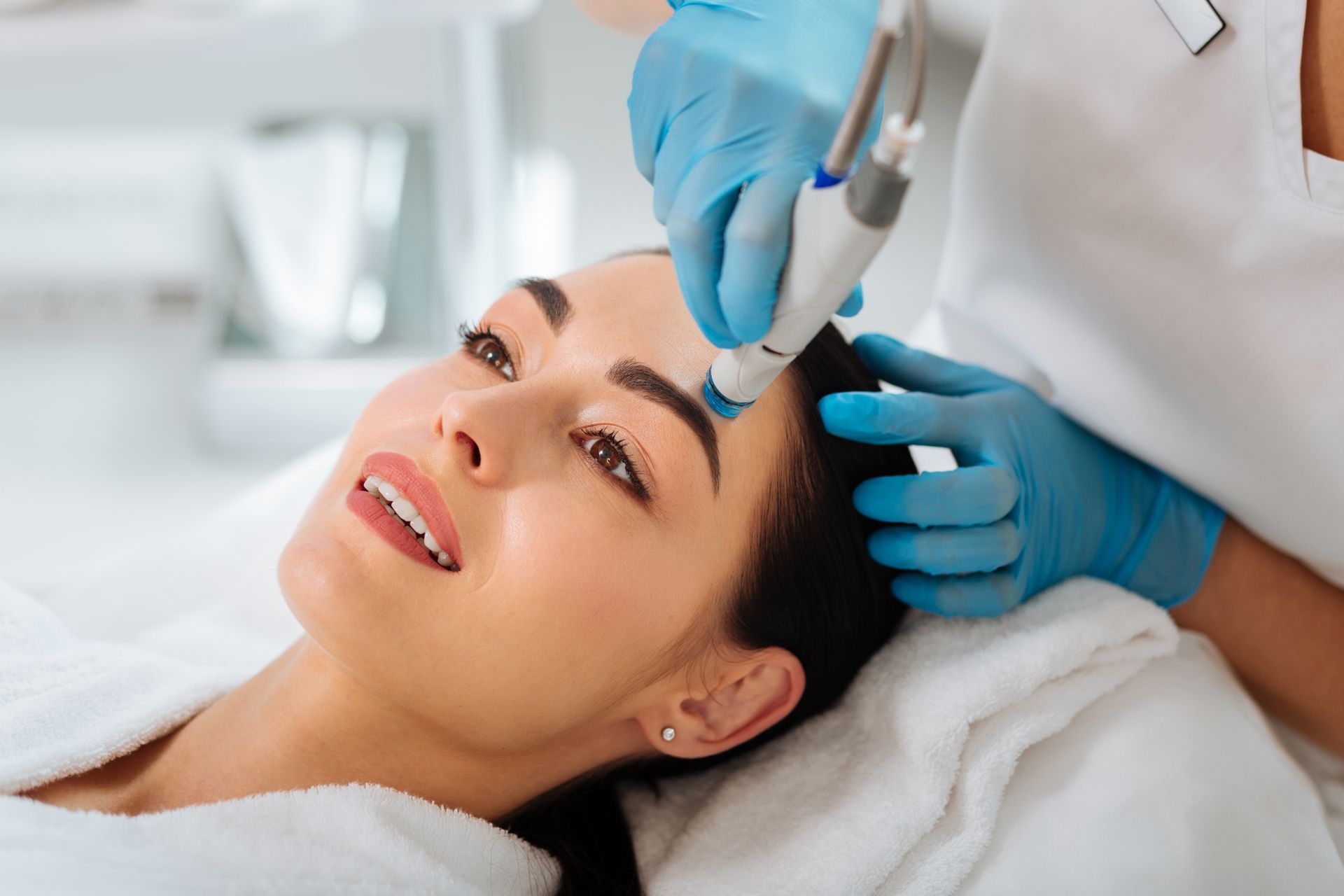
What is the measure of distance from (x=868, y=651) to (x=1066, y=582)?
23 cm

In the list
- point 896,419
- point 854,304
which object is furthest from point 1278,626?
point 854,304

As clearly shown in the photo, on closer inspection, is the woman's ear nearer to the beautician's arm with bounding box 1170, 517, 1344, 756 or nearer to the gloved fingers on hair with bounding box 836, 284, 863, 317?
the gloved fingers on hair with bounding box 836, 284, 863, 317

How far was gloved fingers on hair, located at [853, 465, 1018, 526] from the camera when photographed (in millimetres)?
1027

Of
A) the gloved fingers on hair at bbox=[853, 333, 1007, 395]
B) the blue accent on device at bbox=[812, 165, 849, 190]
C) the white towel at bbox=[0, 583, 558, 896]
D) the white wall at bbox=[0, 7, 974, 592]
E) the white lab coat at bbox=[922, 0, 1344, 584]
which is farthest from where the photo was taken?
the white wall at bbox=[0, 7, 974, 592]

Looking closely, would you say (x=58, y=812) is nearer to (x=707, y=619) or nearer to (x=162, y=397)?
(x=707, y=619)

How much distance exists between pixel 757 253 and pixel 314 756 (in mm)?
639

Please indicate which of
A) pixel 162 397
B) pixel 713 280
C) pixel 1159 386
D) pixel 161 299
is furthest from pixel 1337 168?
pixel 161 299

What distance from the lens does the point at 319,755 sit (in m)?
1.01

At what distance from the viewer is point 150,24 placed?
4.64 feet

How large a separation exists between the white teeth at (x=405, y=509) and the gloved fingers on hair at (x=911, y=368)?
0.54m

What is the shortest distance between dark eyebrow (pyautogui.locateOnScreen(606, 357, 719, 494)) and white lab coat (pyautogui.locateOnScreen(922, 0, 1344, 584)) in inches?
19.7

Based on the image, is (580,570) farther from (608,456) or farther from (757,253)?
(757,253)

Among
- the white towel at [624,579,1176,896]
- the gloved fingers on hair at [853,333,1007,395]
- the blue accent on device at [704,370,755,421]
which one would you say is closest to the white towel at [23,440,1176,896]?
the white towel at [624,579,1176,896]

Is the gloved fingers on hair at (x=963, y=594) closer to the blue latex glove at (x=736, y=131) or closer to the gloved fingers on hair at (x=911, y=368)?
the gloved fingers on hair at (x=911, y=368)
